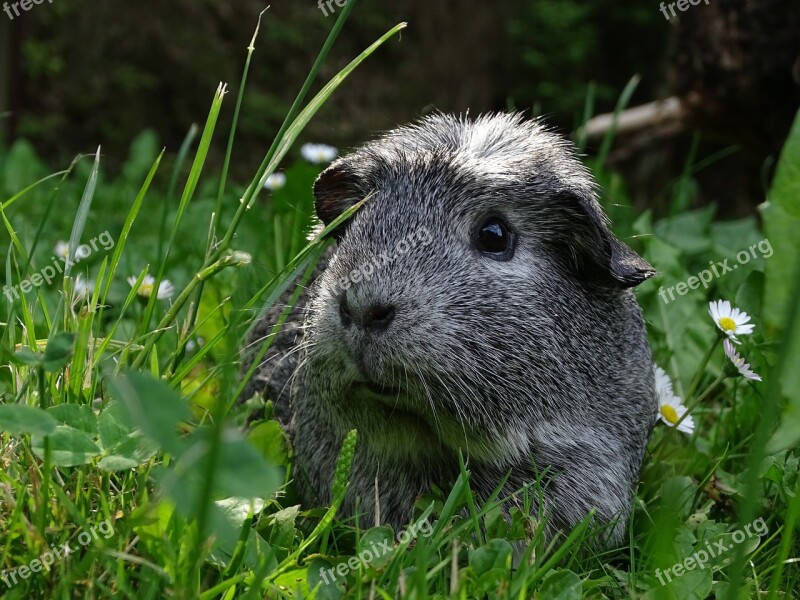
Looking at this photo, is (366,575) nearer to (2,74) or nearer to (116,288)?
(116,288)

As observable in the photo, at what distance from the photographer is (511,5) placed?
1271 centimetres

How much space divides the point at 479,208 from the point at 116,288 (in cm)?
255

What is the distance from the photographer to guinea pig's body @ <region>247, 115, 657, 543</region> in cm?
257

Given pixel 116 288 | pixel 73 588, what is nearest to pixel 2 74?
pixel 116 288

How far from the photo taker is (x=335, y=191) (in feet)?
10.9

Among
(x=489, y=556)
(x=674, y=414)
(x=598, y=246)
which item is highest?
(x=598, y=246)

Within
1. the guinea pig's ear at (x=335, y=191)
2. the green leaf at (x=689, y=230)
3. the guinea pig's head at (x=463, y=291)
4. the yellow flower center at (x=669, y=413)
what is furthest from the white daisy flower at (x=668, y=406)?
the green leaf at (x=689, y=230)

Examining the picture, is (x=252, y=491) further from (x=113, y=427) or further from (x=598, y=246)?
(x=598, y=246)

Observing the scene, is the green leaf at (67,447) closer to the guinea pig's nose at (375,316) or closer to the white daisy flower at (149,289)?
the guinea pig's nose at (375,316)

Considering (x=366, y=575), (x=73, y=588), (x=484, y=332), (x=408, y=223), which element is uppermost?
(x=408, y=223)

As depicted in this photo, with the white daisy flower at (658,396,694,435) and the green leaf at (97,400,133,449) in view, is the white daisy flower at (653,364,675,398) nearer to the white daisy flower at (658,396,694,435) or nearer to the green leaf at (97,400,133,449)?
the white daisy flower at (658,396,694,435)

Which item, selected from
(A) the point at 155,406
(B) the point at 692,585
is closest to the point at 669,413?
(B) the point at 692,585

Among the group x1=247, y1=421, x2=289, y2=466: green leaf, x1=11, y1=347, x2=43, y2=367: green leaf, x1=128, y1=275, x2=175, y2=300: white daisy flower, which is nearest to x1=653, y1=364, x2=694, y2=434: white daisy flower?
x1=247, y1=421, x2=289, y2=466: green leaf

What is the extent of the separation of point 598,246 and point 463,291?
57 cm
